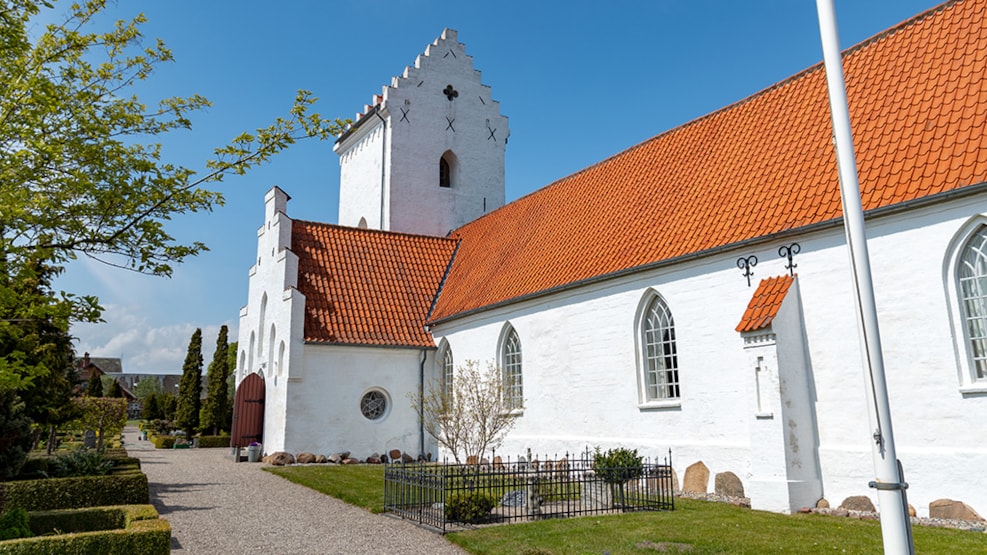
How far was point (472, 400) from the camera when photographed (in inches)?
652

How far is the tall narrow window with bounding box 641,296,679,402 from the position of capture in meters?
13.9

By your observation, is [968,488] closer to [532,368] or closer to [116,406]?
[532,368]

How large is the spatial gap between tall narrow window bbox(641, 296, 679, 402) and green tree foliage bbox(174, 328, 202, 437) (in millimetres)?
27932

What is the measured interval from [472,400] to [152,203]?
9927 mm

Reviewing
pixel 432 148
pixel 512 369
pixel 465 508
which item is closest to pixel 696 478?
pixel 465 508

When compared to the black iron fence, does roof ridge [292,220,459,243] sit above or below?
above

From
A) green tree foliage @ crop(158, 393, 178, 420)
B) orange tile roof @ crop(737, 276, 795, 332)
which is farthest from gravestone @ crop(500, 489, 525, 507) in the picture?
green tree foliage @ crop(158, 393, 178, 420)

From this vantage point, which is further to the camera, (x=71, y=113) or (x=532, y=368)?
(x=532, y=368)

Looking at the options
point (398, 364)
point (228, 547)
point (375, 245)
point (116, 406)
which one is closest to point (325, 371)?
point (398, 364)

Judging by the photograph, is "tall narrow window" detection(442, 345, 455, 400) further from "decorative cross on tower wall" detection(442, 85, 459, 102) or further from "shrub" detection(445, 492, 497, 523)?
"decorative cross on tower wall" detection(442, 85, 459, 102)

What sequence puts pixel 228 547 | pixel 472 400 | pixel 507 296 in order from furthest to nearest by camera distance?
1. pixel 507 296
2. pixel 472 400
3. pixel 228 547

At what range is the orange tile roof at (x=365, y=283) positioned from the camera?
21297mm

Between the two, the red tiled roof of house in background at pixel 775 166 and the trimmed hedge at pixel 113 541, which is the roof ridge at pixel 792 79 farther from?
the trimmed hedge at pixel 113 541

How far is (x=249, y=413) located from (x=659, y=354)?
44.4ft
